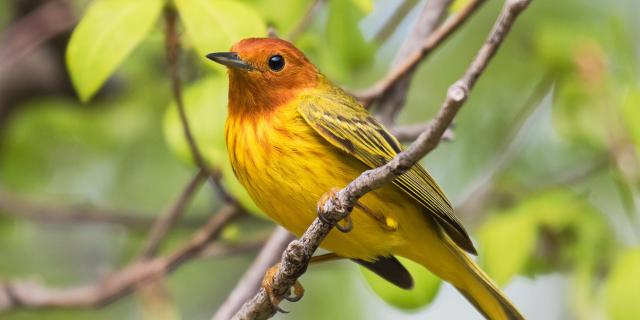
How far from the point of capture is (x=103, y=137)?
5895mm

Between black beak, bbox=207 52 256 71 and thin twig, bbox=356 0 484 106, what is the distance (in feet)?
2.60

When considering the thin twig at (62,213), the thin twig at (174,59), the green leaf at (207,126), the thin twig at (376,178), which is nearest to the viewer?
the thin twig at (376,178)

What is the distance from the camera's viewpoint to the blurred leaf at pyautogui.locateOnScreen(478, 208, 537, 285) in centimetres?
391

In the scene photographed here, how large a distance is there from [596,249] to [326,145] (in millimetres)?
1362

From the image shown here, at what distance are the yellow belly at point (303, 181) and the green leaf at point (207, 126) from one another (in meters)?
0.22

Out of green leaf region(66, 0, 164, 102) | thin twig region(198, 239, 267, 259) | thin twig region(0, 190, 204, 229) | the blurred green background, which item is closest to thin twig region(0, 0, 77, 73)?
the blurred green background

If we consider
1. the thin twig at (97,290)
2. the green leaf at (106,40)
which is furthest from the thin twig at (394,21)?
the green leaf at (106,40)

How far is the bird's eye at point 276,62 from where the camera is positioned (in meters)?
3.84

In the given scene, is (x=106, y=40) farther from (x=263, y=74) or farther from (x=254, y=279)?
(x=254, y=279)

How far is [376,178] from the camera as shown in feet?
8.54

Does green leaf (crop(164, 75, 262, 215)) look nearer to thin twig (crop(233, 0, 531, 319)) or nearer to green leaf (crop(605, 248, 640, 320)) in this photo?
thin twig (crop(233, 0, 531, 319))

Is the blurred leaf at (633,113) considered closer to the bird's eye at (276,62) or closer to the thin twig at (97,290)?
the bird's eye at (276,62)

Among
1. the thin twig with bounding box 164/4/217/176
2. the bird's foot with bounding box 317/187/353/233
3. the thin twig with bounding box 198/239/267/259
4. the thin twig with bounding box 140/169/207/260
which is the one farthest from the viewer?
the thin twig with bounding box 198/239/267/259

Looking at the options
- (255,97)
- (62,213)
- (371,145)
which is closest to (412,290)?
(371,145)
